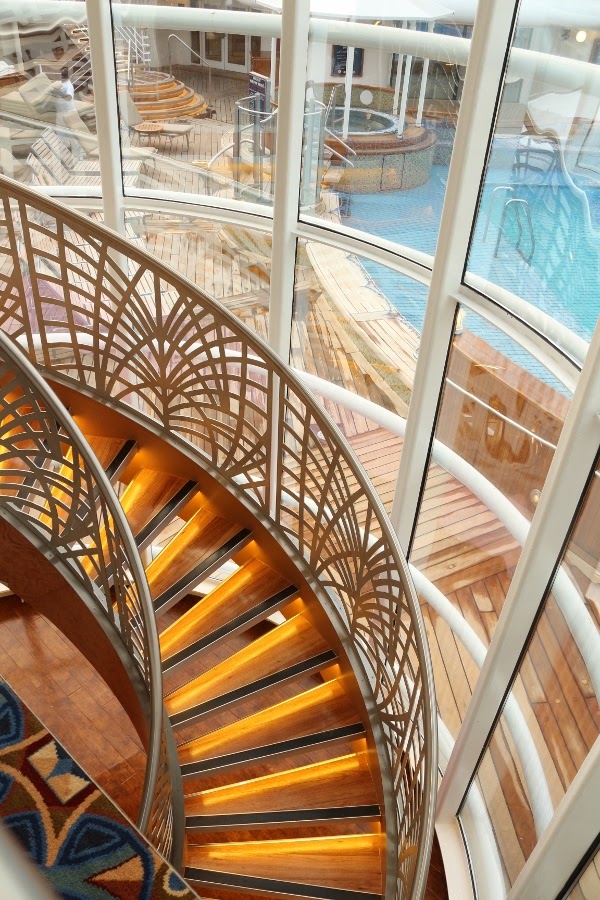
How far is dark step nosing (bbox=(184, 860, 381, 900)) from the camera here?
373 cm

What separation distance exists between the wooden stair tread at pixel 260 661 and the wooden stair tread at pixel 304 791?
559 millimetres

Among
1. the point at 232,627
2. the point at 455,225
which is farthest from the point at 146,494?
the point at 455,225

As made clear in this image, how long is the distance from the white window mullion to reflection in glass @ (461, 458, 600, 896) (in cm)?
385

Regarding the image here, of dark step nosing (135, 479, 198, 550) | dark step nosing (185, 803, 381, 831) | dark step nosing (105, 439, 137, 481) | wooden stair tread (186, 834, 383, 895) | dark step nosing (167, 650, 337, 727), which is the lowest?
wooden stair tread (186, 834, 383, 895)

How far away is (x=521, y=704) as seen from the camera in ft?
14.7

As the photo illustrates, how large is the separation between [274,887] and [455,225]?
135 inches

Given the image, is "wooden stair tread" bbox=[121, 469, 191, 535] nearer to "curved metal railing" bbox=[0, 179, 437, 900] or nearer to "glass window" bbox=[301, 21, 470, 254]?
"curved metal railing" bbox=[0, 179, 437, 900]

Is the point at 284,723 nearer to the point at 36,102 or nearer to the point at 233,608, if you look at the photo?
the point at 233,608

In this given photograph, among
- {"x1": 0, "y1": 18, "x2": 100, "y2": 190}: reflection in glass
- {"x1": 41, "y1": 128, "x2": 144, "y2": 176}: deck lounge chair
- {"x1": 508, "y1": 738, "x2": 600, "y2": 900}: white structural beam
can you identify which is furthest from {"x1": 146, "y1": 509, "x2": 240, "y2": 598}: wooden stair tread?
{"x1": 0, "y1": 18, "x2": 100, "y2": 190}: reflection in glass

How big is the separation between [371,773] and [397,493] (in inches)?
72.9

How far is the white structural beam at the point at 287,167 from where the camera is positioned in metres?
4.54

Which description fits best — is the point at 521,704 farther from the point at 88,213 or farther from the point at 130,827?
the point at 88,213

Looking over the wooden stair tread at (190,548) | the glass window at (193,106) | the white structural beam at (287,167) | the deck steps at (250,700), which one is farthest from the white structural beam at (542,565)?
the glass window at (193,106)

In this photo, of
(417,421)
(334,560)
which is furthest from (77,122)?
(334,560)
